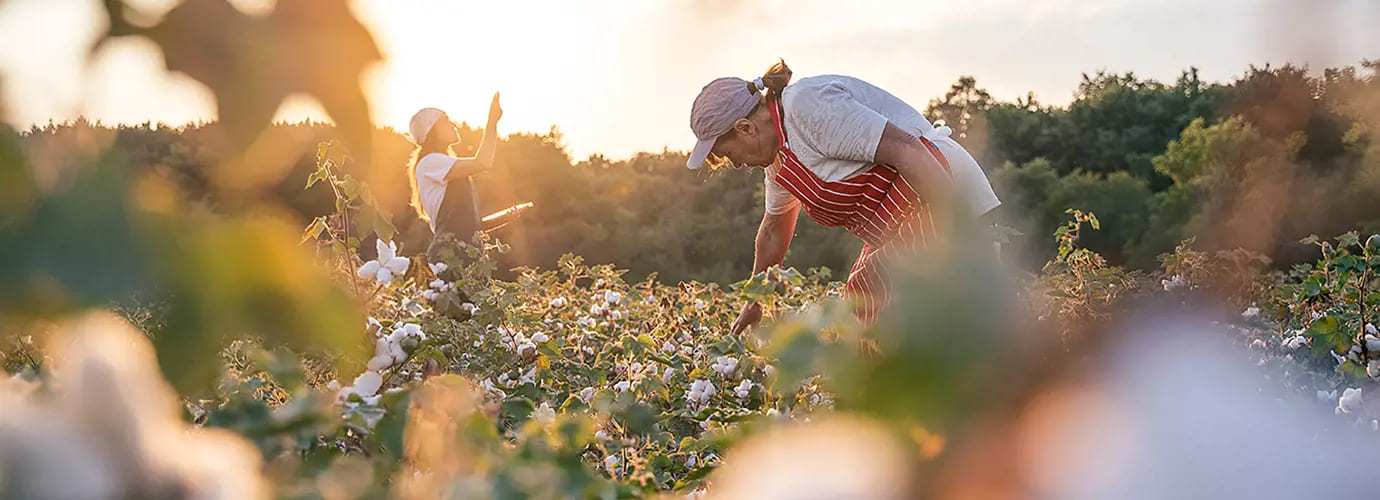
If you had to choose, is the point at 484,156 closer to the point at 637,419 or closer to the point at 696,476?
the point at 637,419

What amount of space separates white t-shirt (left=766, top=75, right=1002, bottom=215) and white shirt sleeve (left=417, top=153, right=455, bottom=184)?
212cm

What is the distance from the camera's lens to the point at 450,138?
513 centimetres

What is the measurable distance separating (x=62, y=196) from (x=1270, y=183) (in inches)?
616

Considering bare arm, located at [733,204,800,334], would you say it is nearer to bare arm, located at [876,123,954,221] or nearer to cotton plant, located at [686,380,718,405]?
cotton plant, located at [686,380,718,405]

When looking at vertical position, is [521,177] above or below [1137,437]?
above

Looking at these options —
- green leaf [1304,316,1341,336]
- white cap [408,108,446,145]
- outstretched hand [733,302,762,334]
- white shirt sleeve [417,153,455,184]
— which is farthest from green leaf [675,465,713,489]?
white shirt sleeve [417,153,455,184]

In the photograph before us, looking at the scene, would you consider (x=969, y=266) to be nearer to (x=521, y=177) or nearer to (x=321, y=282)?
(x=321, y=282)

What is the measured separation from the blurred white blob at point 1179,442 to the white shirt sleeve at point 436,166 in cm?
467

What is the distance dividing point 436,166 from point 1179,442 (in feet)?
15.8

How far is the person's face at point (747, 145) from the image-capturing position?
3627 millimetres

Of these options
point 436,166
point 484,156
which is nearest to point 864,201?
point 484,156

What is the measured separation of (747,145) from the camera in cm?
368

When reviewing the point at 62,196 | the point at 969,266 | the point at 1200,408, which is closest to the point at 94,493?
the point at 62,196

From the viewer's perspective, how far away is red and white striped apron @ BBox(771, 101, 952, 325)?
3.32 m
